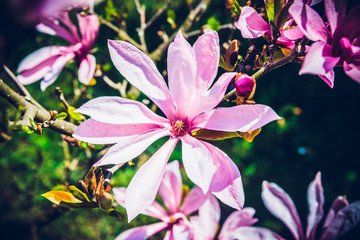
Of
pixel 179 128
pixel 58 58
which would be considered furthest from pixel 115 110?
pixel 58 58

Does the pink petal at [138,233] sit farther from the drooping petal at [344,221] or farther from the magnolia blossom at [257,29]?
the magnolia blossom at [257,29]

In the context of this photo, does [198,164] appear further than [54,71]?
No

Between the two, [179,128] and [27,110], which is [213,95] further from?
[27,110]

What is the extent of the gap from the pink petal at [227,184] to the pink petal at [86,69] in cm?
47

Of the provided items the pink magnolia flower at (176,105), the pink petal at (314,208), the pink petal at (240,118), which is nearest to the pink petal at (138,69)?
the pink magnolia flower at (176,105)

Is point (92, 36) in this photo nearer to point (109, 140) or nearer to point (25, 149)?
point (109, 140)

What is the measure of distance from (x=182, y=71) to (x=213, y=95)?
9 centimetres

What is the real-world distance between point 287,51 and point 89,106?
46cm

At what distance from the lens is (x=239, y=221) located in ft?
2.52

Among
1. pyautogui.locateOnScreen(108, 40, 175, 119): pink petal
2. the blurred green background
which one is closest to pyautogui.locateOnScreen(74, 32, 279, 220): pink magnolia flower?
pyautogui.locateOnScreen(108, 40, 175, 119): pink petal

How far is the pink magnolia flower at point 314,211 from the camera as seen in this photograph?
0.68 m

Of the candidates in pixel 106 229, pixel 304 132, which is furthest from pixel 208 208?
pixel 106 229

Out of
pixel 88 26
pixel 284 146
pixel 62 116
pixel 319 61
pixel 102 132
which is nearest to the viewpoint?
pixel 319 61

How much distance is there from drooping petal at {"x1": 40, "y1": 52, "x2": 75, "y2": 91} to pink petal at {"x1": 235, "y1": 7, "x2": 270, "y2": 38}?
1.80ft
